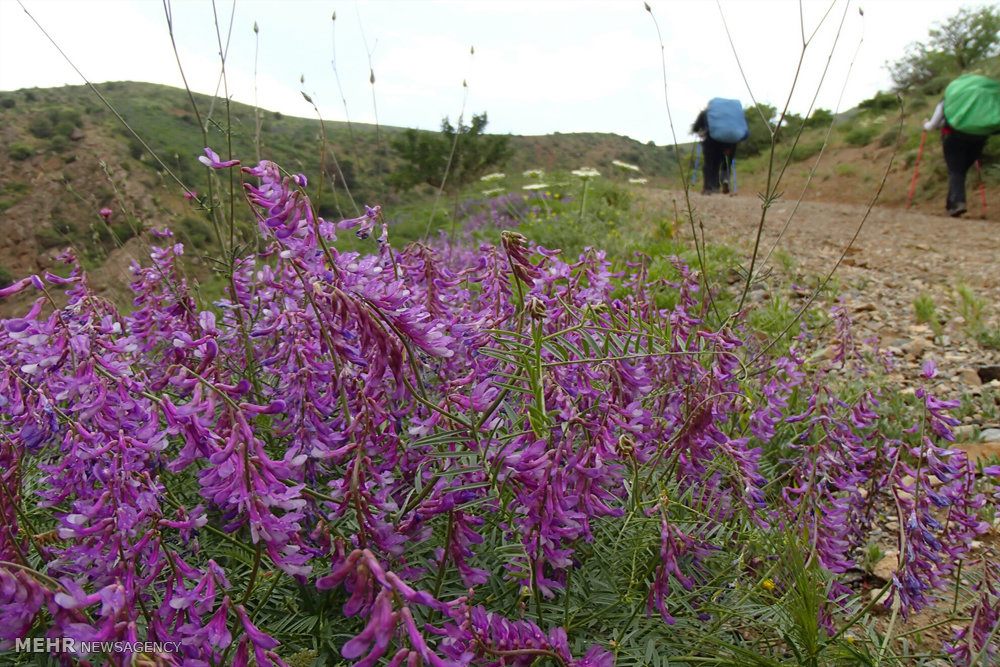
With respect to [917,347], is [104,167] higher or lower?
higher

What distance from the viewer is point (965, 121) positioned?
428 inches

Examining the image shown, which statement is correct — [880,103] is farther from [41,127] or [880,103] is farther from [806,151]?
[41,127]

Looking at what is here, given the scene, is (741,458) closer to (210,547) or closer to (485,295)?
(485,295)

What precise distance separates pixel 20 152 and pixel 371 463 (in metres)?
15.0

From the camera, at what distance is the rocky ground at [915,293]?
311 centimetres

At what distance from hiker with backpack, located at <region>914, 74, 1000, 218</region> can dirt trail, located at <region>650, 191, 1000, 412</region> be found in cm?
80

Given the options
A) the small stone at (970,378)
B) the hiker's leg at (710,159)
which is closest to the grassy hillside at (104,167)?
the small stone at (970,378)

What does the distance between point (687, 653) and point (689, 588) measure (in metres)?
0.16

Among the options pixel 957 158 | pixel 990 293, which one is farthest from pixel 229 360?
pixel 957 158

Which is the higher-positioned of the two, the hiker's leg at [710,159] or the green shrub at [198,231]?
the hiker's leg at [710,159]

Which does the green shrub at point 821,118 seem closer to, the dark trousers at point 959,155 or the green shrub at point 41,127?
the dark trousers at point 959,155

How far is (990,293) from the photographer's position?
244 inches

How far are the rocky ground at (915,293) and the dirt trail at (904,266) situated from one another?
11 millimetres

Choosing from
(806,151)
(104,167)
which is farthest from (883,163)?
(104,167)
